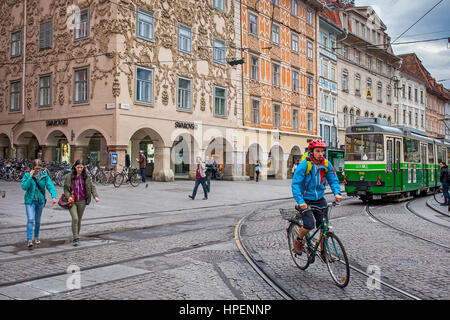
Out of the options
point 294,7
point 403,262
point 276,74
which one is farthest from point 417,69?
point 403,262

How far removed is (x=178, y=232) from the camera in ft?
33.5

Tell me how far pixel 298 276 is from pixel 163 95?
2115cm

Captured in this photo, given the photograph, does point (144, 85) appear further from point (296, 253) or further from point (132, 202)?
point (296, 253)

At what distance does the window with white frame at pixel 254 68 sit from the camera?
3303cm

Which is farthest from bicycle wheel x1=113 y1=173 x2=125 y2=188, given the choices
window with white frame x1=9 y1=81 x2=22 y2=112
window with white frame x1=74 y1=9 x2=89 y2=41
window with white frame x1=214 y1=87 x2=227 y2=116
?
window with white frame x1=9 y1=81 x2=22 y2=112

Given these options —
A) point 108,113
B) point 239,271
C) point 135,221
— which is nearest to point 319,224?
point 239,271

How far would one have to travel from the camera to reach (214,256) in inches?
291

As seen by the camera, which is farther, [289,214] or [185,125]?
[185,125]

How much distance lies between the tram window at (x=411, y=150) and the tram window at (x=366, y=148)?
192 centimetres

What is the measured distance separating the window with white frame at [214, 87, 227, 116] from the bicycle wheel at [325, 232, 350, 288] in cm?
2490

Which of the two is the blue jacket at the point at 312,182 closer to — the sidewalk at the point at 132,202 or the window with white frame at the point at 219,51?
the sidewalk at the point at 132,202

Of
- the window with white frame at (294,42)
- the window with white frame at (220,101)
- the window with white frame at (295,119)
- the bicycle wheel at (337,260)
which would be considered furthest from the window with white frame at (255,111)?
the bicycle wheel at (337,260)

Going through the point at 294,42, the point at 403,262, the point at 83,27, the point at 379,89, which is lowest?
the point at 403,262

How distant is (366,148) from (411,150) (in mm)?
3282
